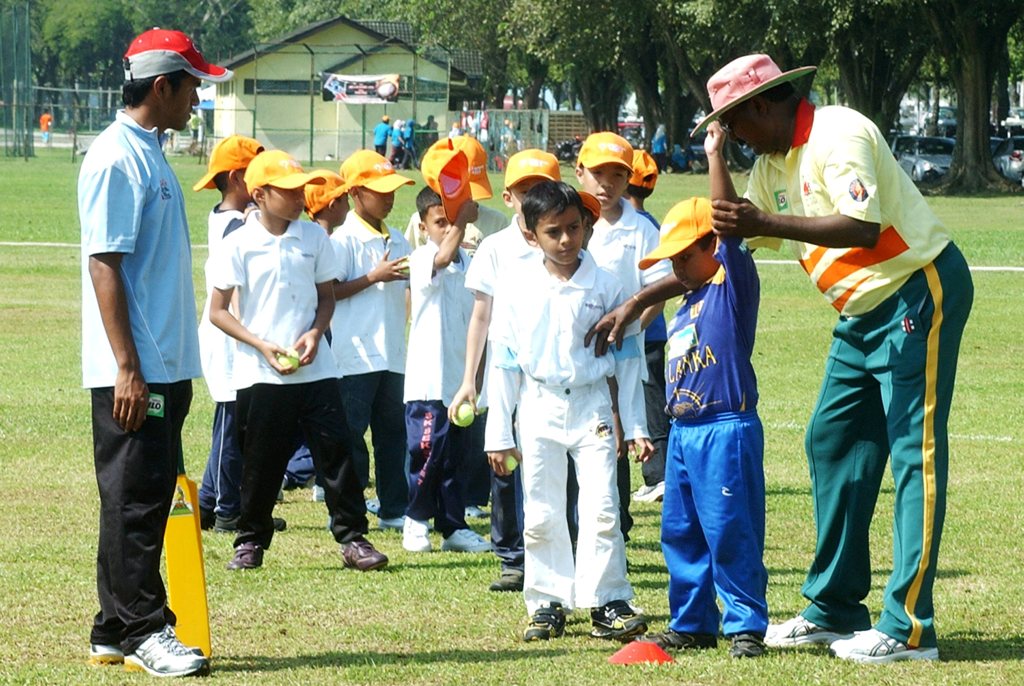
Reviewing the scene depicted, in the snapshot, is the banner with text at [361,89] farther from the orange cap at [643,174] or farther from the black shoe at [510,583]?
the black shoe at [510,583]

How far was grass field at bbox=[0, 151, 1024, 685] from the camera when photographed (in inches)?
218

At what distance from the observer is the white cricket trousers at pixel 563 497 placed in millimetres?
5977

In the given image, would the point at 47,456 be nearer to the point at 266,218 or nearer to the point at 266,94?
the point at 266,218

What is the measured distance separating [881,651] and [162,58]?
3252 millimetres

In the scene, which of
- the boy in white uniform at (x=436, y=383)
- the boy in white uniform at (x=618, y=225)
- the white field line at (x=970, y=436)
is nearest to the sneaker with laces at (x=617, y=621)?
the boy in white uniform at (x=618, y=225)

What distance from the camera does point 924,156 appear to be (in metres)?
52.9

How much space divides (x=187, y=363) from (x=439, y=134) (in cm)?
5774

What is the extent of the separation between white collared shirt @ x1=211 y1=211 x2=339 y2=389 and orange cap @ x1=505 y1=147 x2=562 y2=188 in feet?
3.25

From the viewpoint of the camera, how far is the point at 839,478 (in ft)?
19.4

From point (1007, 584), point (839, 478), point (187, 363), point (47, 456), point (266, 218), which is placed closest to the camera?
point (187, 363)

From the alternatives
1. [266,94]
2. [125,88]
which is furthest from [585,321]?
[266,94]

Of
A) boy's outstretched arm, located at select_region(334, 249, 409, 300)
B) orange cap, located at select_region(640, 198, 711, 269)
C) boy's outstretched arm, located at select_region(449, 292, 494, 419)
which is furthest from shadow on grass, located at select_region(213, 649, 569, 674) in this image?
boy's outstretched arm, located at select_region(334, 249, 409, 300)

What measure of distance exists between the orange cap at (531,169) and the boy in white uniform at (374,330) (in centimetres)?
120

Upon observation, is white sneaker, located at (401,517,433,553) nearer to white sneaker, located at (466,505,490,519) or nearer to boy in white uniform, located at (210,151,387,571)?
boy in white uniform, located at (210,151,387,571)
